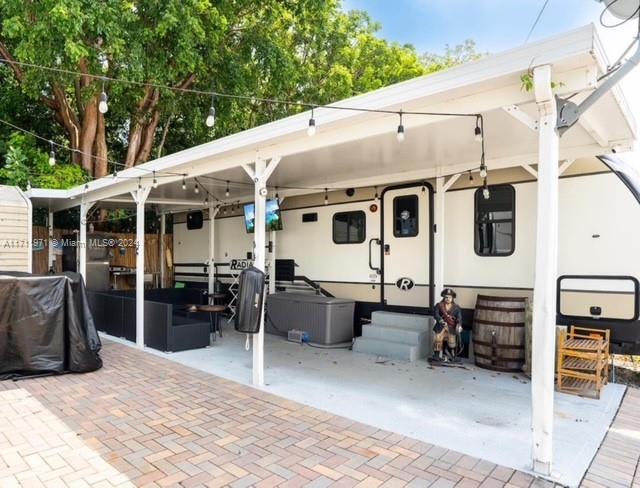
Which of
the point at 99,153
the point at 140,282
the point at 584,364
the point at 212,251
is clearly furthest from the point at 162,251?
the point at 584,364

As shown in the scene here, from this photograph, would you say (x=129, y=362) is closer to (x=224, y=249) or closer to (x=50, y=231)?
(x=224, y=249)

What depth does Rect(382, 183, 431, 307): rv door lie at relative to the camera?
6.56m

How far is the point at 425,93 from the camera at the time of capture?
3422 mm

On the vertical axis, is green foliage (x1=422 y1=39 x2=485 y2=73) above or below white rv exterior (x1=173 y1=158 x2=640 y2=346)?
above

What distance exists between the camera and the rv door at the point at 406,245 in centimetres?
656

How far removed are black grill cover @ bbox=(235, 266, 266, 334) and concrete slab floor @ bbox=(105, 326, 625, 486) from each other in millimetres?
653

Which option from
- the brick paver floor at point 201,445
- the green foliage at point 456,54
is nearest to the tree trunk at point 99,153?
the brick paver floor at point 201,445

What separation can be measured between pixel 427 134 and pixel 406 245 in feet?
8.36

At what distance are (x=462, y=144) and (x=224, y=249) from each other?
6.54 meters

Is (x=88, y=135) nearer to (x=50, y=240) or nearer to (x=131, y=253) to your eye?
(x=50, y=240)

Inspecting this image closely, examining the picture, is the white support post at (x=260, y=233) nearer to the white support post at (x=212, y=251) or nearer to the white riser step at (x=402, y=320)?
the white riser step at (x=402, y=320)

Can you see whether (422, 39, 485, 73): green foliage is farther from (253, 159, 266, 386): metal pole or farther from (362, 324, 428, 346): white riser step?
(253, 159, 266, 386): metal pole

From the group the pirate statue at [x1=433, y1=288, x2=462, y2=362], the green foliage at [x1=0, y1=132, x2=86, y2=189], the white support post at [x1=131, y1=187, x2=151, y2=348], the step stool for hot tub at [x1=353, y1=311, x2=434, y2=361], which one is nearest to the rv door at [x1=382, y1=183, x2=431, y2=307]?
the step stool for hot tub at [x1=353, y1=311, x2=434, y2=361]

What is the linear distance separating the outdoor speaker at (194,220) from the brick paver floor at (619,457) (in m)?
9.06
